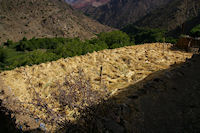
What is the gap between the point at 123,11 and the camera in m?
132

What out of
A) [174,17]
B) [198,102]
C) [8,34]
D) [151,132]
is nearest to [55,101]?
[151,132]

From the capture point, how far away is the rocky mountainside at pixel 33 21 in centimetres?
4809

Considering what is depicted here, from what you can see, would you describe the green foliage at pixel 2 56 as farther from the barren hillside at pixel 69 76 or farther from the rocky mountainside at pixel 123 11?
the rocky mountainside at pixel 123 11

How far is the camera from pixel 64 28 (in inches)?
2219

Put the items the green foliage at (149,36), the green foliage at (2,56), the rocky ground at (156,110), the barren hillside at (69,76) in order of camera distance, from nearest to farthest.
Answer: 1. the rocky ground at (156,110)
2. the barren hillside at (69,76)
3. the green foliage at (2,56)
4. the green foliage at (149,36)

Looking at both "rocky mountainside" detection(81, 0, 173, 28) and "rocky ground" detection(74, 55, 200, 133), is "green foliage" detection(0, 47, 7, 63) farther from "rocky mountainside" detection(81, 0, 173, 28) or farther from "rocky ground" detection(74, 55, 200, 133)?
"rocky mountainside" detection(81, 0, 173, 28)

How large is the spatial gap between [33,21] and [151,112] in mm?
59306

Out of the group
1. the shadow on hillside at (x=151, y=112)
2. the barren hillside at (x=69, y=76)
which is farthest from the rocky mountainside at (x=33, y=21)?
the shadow on hillside at (x=151, y=112)

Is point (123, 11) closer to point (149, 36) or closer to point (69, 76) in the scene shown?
point (149, 36)

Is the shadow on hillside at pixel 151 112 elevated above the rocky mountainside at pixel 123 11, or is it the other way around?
the rocky mountainside at pixel 123 11

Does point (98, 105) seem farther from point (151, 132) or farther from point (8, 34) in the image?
point (8, 34)

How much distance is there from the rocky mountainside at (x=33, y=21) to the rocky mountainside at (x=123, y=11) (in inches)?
2633

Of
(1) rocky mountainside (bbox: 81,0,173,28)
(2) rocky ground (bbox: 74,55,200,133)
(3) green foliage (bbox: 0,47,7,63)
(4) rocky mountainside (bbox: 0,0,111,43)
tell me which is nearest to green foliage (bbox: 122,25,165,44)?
(4) rocky mountainside (bbox: 0,0,111,43)

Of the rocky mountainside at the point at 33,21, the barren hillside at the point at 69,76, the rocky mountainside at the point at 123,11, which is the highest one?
the rocky mountainside at the point at 123,11
